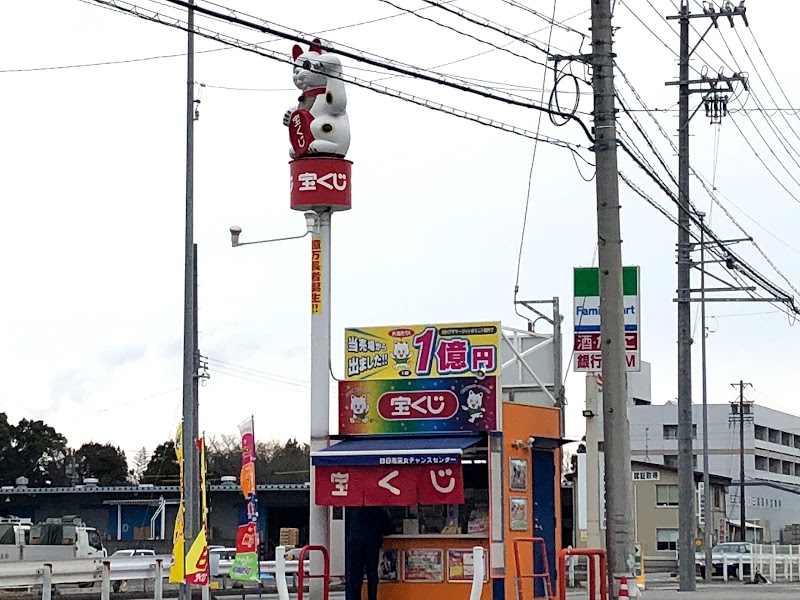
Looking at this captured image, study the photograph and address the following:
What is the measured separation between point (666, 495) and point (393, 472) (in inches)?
2093

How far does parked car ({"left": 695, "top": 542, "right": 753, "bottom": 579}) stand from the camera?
46.8m

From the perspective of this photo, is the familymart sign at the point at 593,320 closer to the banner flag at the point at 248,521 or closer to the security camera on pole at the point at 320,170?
the security camera on pole at the point at 320,170

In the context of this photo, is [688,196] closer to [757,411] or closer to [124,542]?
[124,542]

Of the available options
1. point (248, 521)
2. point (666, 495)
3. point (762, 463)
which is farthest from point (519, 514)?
point (762, 463)

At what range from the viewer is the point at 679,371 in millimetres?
32375

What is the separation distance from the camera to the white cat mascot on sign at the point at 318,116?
67.1ft

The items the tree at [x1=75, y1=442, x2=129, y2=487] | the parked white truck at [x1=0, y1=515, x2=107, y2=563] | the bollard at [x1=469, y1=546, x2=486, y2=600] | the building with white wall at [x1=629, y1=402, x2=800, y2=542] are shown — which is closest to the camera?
the bollard at [x1=469, y1=546, x2=486, y2=600]

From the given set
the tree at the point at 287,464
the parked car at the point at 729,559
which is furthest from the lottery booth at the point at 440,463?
the tree at the point at 287,464

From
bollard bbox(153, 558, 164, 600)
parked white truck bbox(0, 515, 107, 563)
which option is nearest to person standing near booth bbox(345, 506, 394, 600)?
bollard bbox(153, 558, 164, 600)

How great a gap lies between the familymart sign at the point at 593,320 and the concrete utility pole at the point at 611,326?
A: 169cm

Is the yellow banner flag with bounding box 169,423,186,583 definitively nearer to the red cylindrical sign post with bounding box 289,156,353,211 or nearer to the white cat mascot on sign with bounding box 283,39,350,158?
the red cylindrical sign post with bounding box 289,156,353,211

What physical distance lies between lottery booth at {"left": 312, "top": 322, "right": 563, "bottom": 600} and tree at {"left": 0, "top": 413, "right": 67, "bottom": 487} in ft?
250

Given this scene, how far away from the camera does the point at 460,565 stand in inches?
750

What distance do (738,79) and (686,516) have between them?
36.0ft
